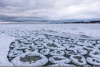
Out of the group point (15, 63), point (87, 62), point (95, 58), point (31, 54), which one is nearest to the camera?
point (15, 63)

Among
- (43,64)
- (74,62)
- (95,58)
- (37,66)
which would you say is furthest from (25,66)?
(95,58)

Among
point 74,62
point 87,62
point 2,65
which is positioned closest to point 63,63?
point 74,62

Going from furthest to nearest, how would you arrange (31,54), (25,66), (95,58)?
(31,54), (95,58), (25,66)

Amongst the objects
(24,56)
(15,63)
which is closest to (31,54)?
(24,56)

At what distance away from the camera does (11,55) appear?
7.63 ft

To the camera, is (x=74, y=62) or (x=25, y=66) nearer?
(x=25, y=66)

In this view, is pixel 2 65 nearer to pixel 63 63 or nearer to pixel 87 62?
pixel 63 63

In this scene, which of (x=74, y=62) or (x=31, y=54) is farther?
(x=31, y=54)

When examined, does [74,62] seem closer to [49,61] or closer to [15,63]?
[49,61]

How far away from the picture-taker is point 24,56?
2.30 meters

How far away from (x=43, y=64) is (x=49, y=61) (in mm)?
185

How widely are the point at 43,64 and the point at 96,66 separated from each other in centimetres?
91

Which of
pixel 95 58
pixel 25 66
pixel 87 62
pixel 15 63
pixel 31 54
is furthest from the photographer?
pixel 31 54

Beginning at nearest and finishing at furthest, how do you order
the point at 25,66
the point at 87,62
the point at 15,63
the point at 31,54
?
the point at 25,66
the point at 15,63
the point at 87,62
the point at 31,54
